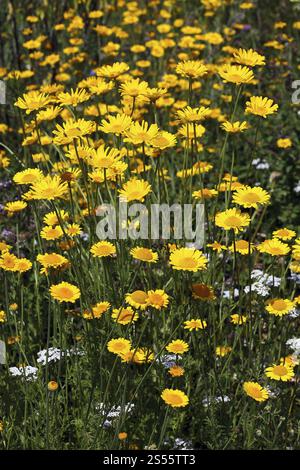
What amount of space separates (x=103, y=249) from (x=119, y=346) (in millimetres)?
340

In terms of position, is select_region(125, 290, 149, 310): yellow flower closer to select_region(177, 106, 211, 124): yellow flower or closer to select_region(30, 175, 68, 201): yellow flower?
select_region(30, 175, 68, 201): yellow flower

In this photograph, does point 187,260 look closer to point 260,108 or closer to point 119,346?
point 119,346

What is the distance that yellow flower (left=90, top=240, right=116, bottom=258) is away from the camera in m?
2.38

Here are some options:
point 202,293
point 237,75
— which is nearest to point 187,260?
point 202,293

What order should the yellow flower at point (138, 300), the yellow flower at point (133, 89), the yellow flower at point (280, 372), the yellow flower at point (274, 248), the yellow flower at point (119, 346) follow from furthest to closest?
the yellow flower at point (133, 89), the yellow flower at point (274, 248), the yellow flower at point (280, 372), the yellow flower at point (119, 346), the yellow flower at point (138, 300)

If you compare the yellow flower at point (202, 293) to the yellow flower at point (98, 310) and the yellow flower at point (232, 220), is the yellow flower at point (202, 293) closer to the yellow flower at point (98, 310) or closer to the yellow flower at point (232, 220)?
the yellow flower at point (232, 220)

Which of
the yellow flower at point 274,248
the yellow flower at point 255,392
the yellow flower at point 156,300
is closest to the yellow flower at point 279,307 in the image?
the yellow flower at point 274,248

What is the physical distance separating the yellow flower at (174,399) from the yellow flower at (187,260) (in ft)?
1.20

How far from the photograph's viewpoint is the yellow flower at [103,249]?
93.7 inches

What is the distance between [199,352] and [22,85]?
3172 millimetres

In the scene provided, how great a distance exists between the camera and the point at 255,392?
7.21ft

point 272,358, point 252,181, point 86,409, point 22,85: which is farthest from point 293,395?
point 22,85

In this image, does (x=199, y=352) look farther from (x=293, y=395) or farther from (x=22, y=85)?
(x=22, y=85)

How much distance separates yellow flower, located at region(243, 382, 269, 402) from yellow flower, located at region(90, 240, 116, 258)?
596 mm
